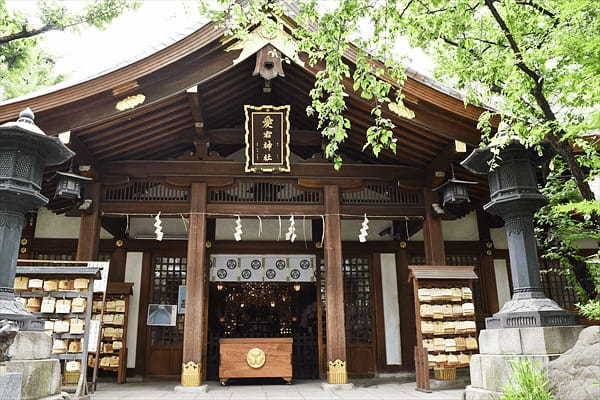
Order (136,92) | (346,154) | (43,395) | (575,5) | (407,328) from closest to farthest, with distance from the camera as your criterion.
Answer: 1. (575,5)
2. (43,395)
3. (136,92)
4. (346,154)
5. (407,328)

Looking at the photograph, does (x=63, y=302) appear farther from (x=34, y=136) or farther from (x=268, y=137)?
(x=268, y=137)

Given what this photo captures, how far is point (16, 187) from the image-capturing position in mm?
6164

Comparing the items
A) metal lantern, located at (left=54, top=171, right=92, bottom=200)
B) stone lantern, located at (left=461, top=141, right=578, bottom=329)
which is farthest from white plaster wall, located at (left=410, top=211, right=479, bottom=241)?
metal lantern, located at (left=54, top=171, right=92, bottom=200)

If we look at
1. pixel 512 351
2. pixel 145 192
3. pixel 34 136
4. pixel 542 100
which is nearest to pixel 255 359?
pixel 145 192

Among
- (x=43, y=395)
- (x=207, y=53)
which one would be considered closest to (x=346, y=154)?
(x=207, y=53)

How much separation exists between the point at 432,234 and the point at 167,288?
22.4 ft

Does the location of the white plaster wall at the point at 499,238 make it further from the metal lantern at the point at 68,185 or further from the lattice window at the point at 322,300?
the metal lantern at the point at 68,185

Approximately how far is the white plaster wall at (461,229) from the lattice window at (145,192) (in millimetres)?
6439

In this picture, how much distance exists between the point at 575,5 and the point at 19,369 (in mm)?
7406

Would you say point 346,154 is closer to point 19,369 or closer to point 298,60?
point 298,60

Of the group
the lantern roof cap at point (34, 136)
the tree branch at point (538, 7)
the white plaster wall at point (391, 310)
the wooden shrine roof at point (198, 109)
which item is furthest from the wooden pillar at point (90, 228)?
the tree branch at point (538, 7)

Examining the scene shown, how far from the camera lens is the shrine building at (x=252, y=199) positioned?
29.8ft

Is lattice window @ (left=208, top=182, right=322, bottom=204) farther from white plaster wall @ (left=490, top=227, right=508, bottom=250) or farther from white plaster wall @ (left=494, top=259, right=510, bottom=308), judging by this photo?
white plaster wall @ (left=494, top=259, right=510, bottom=308)

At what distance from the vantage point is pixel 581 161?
254 inches
